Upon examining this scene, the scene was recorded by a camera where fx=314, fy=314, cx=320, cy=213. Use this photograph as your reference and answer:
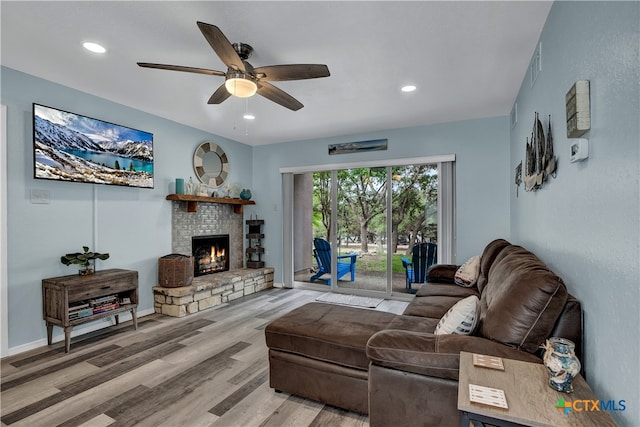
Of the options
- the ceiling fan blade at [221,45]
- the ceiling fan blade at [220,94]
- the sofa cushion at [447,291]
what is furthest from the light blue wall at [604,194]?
the ceiling fan blade at [220,94]

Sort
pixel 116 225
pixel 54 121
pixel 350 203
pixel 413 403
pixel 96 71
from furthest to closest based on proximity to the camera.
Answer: pixel 350 203
pixel 116 225
pixel 54 121
pixel 96 71
pixel 413 403

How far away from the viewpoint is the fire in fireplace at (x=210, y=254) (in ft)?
15.9

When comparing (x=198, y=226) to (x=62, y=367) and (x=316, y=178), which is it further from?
(x=62, y=367)

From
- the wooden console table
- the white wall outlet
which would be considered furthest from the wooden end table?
the wooden console table

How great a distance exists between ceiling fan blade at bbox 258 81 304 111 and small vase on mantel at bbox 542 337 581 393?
248cm

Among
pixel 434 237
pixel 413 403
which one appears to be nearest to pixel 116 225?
pixel 413 403

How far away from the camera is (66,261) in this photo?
3.17 metres

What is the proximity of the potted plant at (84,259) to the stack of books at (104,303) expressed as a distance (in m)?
0.31

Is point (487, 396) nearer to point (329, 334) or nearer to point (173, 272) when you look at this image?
point (329, 334)

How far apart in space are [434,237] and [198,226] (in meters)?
3.61

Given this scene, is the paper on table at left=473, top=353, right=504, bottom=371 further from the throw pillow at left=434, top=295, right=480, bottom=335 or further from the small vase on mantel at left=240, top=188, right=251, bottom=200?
the small vase on mantel at left=240, top=188, right=251, bottom=200

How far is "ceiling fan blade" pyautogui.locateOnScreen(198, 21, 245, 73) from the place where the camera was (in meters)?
1.80

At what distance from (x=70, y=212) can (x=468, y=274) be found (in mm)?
4371

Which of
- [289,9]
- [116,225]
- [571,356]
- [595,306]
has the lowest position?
[571,356]
